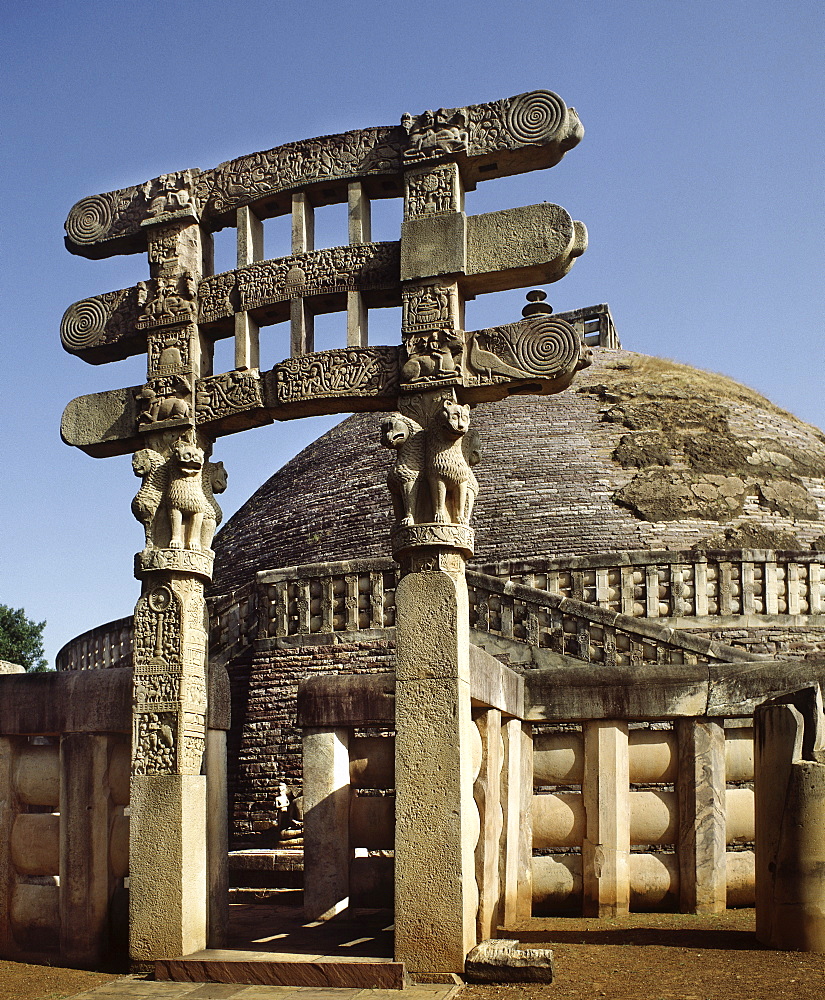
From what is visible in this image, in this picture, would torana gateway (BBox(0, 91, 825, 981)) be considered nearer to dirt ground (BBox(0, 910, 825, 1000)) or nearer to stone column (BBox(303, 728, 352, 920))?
stone column (BBox(303, 728, 352, 920))

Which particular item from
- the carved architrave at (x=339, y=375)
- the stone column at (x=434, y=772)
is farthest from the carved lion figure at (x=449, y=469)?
the carved architrave at (x=339, y=375)

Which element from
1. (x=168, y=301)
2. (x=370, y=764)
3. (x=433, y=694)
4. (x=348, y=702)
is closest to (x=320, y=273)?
(x=168, y=301)

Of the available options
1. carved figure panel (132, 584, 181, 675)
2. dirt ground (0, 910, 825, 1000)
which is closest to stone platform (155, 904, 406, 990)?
dirt ground (0, 910, 825, 1000)

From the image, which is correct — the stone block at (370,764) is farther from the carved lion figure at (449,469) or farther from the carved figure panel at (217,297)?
the carved figure panel at (217,297)

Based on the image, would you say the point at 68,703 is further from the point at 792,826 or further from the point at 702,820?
the point at 792,826

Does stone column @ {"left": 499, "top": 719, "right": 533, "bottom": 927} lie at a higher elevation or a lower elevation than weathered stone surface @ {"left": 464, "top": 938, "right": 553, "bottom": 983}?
higher

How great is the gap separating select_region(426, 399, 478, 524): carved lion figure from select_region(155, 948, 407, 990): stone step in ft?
9.06

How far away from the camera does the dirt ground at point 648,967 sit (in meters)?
6.42

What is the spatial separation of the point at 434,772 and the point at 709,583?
11.7m

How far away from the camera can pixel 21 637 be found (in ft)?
130

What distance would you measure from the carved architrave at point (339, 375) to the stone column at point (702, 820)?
346 cm

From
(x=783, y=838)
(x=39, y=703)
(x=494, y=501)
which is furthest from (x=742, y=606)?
(x=39, y=703)

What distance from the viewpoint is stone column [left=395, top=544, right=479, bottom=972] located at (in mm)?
7016

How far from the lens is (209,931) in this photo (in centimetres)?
818
